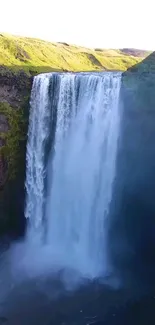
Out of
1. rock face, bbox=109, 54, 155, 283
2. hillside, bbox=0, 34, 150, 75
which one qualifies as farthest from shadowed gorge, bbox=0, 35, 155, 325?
hillside, bbox=0, 34, 150, 75

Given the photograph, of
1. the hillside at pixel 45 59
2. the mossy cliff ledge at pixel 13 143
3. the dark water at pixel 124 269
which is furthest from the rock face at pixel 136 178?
the hillside at pixel 45 59

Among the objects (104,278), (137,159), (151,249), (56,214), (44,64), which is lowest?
(104,278)

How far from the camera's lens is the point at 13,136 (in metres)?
24.0

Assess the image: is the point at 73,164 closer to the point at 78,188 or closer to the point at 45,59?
the point at 78,188

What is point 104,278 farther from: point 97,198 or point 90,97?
point 90,97

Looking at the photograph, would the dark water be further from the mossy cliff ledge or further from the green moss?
the green moss

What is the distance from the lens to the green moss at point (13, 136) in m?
23.7

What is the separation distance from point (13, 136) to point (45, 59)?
13.3m

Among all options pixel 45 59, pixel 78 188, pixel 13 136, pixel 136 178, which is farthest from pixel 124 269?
pixel 45 59

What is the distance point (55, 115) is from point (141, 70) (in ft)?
18.9

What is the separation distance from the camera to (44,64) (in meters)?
33.0

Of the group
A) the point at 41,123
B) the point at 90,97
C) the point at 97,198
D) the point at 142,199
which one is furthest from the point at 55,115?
the point at 142,199

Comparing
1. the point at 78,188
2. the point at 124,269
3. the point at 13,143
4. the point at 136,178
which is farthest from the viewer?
Result: the point at 13,143

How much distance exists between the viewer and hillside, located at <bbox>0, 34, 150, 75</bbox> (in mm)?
29725
